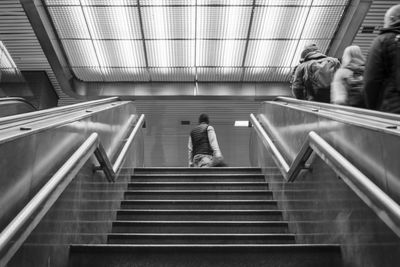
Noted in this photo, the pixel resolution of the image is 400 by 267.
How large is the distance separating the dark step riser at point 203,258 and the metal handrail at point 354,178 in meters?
0.52

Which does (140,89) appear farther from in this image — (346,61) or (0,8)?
(346,61)

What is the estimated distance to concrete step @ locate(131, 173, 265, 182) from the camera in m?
4.84

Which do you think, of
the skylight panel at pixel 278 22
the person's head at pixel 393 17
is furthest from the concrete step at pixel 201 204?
the skylight panel at pixel 278 22

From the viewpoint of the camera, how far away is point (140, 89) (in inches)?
373

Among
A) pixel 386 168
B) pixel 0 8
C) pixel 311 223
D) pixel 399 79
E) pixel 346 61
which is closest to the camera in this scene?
pixel 386 168

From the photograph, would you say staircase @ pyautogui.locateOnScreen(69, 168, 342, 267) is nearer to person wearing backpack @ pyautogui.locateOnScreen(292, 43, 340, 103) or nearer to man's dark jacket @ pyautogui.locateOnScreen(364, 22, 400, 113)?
man's dark jacket @ pyautogui.locateOnScreen(364, 22, 400, 113)

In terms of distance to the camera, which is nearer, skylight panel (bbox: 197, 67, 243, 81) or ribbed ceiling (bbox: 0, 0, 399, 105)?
ribbed ceiling (bbox: 0, 0, 399, 105)

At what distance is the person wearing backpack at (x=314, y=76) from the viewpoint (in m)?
4.14

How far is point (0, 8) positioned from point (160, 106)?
4.53 meters

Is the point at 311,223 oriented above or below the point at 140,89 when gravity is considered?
below

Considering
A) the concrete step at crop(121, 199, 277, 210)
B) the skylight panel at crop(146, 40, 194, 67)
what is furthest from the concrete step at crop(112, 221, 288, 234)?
the skylight panel at crop(146, 40, 194, 67)

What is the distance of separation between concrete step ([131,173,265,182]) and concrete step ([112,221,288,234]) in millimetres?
1257

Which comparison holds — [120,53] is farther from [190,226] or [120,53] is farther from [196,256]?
[196,256]

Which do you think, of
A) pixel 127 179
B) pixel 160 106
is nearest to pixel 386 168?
pixel 127 179
